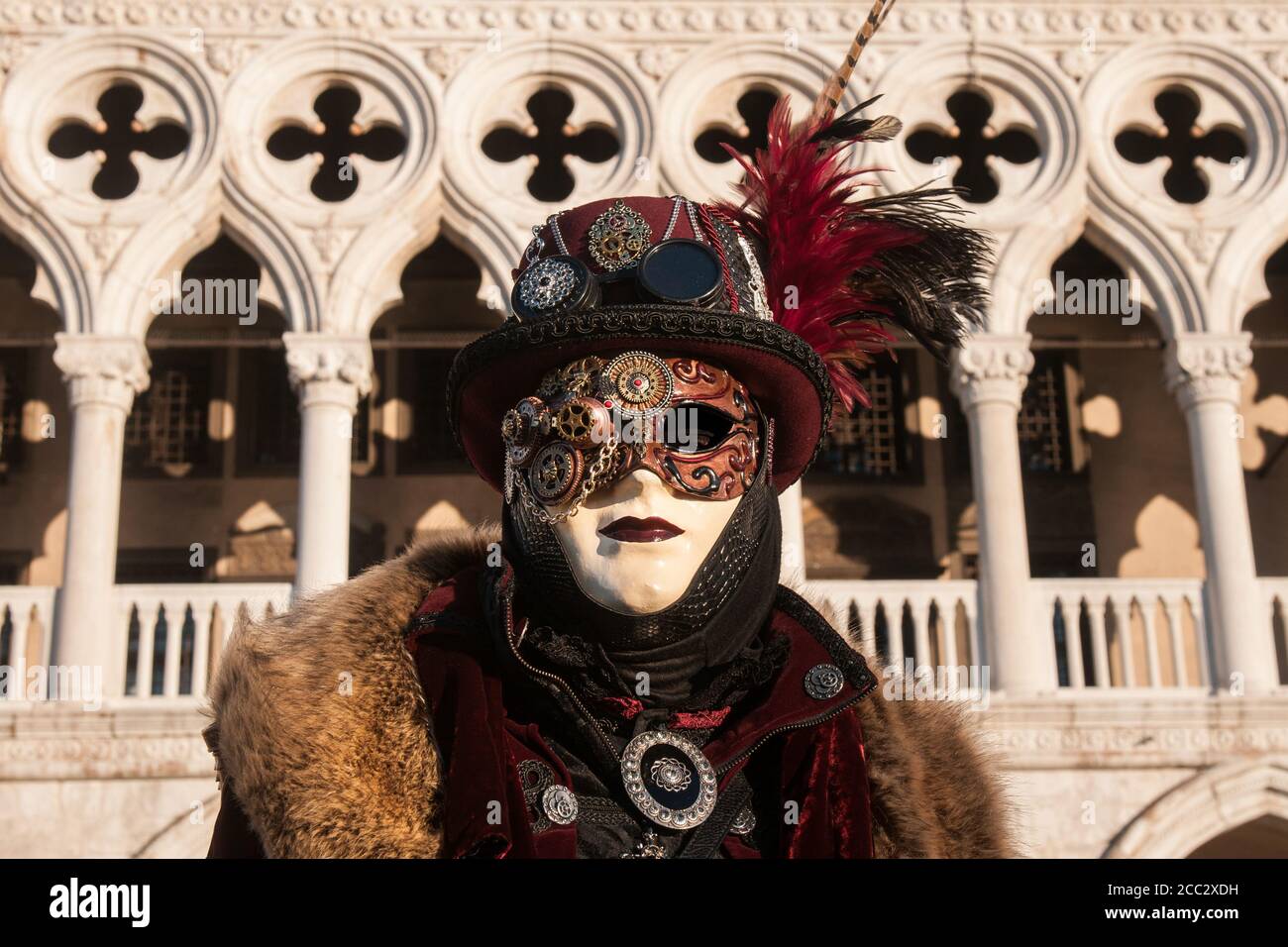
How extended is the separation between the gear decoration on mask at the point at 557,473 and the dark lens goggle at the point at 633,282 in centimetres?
19

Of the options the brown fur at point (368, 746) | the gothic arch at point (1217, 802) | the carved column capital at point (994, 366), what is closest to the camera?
the brown fur at point (368, 746)

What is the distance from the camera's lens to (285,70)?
32.0 feet

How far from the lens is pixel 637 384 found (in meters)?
2.28

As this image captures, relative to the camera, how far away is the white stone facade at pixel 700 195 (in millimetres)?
8938

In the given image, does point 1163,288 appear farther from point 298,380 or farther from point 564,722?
point 564,722

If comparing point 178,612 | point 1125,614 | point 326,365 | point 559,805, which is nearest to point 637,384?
point 559,805

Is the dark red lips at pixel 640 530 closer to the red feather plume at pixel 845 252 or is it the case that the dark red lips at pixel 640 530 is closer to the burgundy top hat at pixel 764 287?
Result: the burgundy top hat at pixel 764 287

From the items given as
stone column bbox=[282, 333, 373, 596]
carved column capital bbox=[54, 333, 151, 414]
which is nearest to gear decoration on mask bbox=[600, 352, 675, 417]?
stone column bbox=[282, 333, 373, 596]

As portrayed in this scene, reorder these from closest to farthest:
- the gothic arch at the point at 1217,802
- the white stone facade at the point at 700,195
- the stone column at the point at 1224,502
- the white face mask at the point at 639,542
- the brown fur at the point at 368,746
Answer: the brown fur at the point at 368,746
the white face mask at the point at 639,542
the gothic arch at the point at 1217,802
the white stone facade at the point at 700,195
the stone column at the point at 1224,502

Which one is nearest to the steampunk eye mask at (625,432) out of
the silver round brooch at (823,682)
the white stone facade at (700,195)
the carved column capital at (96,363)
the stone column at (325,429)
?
the silver round brooch at (823,682)

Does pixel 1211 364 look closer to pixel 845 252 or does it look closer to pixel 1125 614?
pixel 1125 614

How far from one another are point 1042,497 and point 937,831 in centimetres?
987
